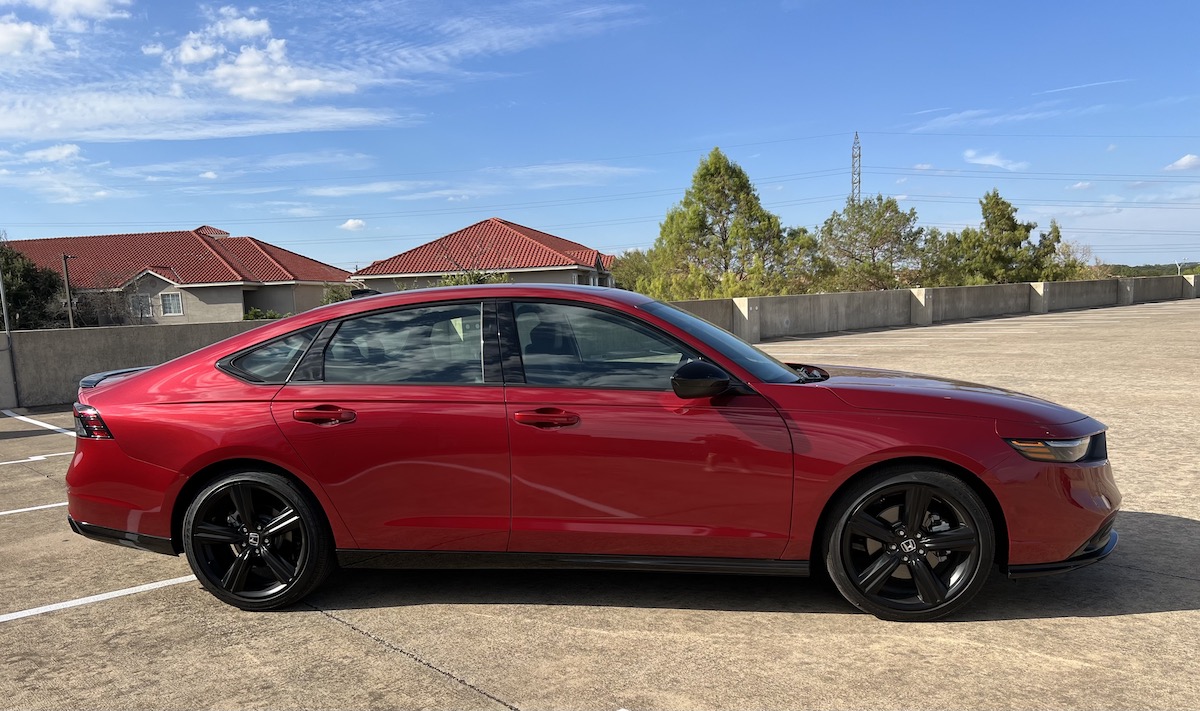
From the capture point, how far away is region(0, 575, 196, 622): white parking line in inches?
154

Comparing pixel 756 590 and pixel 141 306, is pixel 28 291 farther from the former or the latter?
pixel 756 590

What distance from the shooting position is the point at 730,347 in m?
3.91

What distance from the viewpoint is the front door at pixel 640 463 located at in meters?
3.49

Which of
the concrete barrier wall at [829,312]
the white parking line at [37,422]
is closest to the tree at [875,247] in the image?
the concrete barrier wall at [829,312]

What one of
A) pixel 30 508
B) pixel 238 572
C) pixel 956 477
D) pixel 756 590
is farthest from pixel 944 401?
pixel 30 508

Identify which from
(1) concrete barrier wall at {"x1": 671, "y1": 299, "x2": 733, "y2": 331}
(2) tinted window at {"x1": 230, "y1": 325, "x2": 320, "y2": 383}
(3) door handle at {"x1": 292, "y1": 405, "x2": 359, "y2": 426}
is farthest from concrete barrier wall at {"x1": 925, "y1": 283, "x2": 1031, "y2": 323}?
(3) door handle at {"x1": 292, "y1": 405, "x2": 359, "y2": 426}

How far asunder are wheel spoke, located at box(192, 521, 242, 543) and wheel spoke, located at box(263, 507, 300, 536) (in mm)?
160

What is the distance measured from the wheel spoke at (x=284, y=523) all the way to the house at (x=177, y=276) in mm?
44211

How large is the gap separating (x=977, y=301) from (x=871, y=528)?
33.9 meters

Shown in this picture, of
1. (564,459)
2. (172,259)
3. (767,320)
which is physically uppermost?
(172,259)

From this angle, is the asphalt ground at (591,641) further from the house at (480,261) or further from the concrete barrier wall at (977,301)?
the house at (480,261)

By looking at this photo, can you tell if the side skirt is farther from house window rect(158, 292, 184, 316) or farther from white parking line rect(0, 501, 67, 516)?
house window rect(158, 292, 184, 316)

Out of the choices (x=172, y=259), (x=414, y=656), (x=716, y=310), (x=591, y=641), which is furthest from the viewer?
(x=172, y=259)

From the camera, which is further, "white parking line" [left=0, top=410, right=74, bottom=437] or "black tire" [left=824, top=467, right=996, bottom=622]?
"white parking line" [left=0, top=410, right=74, bottom=437]
